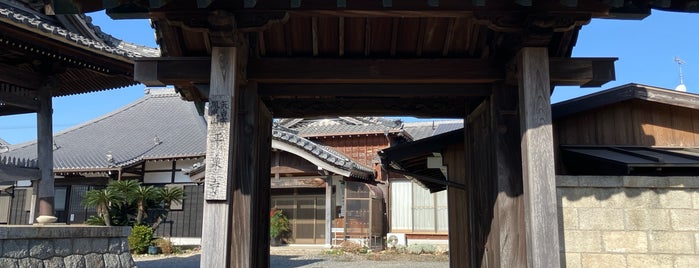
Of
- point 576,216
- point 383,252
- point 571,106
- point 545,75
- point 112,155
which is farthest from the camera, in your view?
point 112,155

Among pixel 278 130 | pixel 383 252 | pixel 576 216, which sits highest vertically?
pixel 278 130

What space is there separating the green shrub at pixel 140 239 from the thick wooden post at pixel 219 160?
47.5ft

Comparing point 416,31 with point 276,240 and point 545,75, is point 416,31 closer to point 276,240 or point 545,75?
point 545,75

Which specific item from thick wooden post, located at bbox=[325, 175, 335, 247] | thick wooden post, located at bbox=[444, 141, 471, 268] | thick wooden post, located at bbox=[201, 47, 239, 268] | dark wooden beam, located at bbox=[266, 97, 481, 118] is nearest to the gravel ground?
thick wooden post, located at bbox=[325, 175, 335, 247]

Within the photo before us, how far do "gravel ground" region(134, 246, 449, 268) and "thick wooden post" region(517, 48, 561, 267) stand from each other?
419 inches

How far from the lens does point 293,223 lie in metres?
20.1

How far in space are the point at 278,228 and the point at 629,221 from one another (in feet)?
52.2

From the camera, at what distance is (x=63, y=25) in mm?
9664

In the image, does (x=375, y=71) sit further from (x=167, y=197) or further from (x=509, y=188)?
(x=167, y=197)

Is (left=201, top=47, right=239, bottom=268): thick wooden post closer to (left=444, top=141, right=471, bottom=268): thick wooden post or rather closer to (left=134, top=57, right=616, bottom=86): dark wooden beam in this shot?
(left=134, top=57, right=616, bottom=86): dark wooden beam

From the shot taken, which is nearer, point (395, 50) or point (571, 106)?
point (395, 50)

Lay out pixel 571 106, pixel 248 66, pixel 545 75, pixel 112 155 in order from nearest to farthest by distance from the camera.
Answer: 1. pixel 545 75
2. pixel 248 66
3. pixel 571 106
4. pixel 112 155

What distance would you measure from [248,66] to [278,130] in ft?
48.2

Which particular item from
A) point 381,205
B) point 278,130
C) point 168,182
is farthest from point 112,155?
point 381,205
